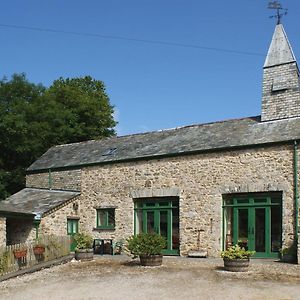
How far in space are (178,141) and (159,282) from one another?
31.0ft

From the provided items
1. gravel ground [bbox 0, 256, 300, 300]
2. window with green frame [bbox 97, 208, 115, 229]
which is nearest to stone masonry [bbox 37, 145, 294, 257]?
window with green frame [bbox 97, 208, 115, 229]

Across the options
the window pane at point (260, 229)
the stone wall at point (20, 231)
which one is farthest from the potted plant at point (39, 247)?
the window pane at point (260, 229)

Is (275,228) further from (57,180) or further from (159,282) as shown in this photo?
(57,180)

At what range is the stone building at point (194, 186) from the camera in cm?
1795

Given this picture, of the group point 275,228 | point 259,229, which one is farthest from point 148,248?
point 275,228

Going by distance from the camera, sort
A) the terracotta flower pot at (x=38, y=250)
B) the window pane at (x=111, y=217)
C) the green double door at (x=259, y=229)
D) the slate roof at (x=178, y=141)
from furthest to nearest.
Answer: the window pane at (x=111, y=217)
the slate roof at (x=178, y=141)
the green double door at (x=259, y=229)
the terracotta flower pot at (x=38, y=250)

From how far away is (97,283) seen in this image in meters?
13.5

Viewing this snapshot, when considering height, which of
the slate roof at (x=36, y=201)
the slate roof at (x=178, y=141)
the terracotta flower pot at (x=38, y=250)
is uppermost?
the slate roof at (x=178, y=141)

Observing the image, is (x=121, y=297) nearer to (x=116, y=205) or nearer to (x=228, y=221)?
(x=228, y=221)

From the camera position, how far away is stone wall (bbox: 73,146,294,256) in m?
17.8

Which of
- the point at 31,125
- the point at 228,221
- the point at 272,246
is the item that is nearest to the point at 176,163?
the point at 228,221

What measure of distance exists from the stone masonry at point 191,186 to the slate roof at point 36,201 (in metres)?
0.43

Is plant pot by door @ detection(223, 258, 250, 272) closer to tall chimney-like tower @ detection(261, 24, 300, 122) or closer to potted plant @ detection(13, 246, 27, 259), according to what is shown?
potted plant @ detection(13, 246, 27, 259)

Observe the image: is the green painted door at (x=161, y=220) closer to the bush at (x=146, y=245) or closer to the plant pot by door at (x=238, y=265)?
the bush at (x=146, y=245)
